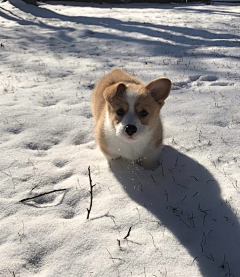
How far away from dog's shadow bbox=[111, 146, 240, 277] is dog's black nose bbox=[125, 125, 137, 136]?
0.64 meters

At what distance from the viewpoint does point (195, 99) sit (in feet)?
17.2

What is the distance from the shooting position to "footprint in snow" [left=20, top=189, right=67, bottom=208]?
312 centimetres

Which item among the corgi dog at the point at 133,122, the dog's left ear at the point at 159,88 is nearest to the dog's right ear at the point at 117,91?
the corgi dog at the point at 133,122

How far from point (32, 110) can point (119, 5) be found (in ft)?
43.6

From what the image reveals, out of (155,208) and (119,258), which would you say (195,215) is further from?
(119,258)

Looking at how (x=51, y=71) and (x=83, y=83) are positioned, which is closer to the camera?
(x=83, y=83)

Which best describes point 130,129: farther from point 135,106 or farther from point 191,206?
point 191,206

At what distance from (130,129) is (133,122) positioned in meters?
0.10

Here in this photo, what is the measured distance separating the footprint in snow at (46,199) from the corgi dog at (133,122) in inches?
33.2

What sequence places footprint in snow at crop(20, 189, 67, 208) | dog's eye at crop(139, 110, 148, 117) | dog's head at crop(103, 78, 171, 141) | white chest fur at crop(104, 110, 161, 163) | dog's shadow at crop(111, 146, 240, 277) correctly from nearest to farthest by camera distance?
dog's shadow at crop(111, 146, 240, 277) < footprint in snow at crop(20, 189, 67, 208) < dog's head at crop(103, 78, 171, 141) < dog's eye at crop(139, 110, 148, 117) < white chest fur at crop(104, 110, 161, 163)

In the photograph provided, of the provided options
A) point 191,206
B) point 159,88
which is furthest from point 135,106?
point 191,206

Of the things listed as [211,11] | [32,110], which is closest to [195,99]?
[32,110]

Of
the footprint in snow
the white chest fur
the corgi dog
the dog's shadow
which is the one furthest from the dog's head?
the footprint in snow

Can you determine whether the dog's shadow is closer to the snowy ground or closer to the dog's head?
the snowy ground
